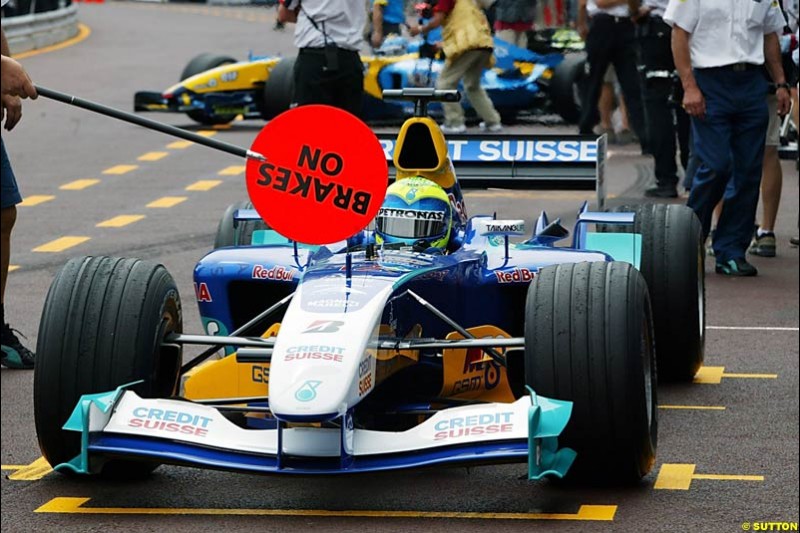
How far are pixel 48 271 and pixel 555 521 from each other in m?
5.84

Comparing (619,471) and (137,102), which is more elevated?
(619,471)

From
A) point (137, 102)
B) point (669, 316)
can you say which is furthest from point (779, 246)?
point (137, 102)

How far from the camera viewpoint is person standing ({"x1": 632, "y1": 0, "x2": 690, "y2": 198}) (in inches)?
516

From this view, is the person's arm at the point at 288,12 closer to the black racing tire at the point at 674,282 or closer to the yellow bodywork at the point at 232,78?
the black racing tire at the point at 674,282

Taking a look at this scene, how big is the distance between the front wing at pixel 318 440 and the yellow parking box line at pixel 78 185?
917cm

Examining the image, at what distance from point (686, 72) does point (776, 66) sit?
61 centimetres

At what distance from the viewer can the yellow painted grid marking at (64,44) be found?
25505 mm

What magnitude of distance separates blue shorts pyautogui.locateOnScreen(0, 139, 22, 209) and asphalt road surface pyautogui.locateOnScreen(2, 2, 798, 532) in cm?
79

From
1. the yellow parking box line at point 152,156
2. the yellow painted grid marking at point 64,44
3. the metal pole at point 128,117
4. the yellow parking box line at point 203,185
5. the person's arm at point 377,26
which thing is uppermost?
the metal pole at point 128,117

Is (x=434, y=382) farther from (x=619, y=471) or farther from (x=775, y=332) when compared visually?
(x=775, y=332)

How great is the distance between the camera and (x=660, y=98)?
1330 cm

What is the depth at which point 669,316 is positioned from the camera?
24.8 ft

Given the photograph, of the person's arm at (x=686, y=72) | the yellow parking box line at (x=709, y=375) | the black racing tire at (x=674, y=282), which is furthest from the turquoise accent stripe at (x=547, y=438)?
the person's arm at (x=686, y=72)

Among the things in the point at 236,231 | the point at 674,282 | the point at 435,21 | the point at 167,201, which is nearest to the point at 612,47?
the point at 435,21
